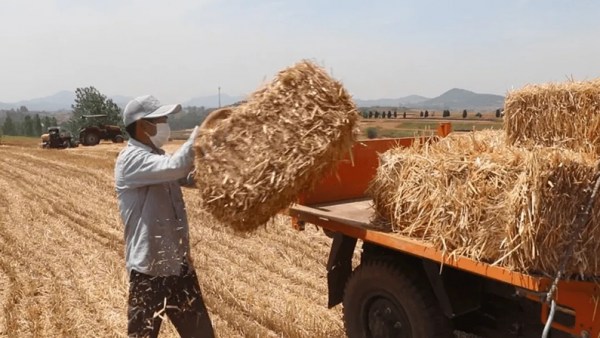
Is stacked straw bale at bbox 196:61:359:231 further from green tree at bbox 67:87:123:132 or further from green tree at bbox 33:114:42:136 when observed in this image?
green tree at bbox 33:114:42:136

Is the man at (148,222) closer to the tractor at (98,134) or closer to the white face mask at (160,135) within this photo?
the white face mask at (160,135)

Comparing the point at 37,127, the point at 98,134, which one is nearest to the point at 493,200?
the point at 98,134

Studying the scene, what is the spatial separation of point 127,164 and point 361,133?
1575 millimetres

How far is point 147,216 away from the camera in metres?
3.67

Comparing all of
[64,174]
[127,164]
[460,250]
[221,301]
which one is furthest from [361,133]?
[64,174]

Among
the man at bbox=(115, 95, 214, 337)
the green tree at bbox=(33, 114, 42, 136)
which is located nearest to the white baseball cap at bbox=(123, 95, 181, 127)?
the man at bbox=(115, 95, 214, 337)

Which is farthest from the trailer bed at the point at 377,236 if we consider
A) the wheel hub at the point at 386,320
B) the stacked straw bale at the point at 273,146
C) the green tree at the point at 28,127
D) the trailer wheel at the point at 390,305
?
the green tree at the point at 28,127

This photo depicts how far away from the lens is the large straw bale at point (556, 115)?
389cm

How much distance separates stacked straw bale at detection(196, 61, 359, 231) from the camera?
11.3 ft

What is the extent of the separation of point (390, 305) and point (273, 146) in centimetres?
159

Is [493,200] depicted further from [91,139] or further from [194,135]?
[91,139]

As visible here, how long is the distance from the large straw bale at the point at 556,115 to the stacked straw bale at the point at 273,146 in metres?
1.57

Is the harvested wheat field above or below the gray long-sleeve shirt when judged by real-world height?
below

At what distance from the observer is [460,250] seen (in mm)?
3371
